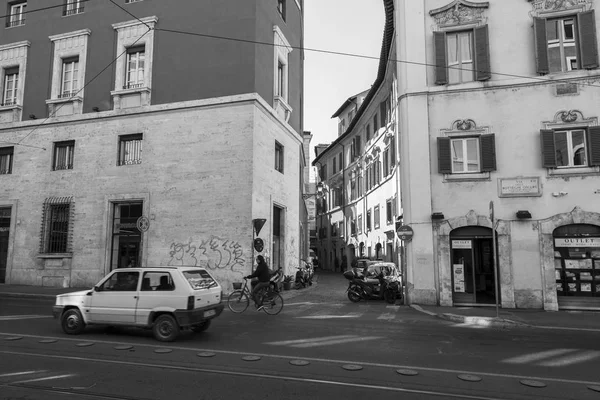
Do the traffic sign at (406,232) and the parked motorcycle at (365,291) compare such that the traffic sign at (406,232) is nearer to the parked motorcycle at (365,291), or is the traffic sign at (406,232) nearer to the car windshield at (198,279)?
the parked motorcycle at (365,291)

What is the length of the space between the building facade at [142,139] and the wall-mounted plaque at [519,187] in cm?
925

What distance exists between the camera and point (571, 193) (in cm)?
1484

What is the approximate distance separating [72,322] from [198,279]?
2837 millimetres

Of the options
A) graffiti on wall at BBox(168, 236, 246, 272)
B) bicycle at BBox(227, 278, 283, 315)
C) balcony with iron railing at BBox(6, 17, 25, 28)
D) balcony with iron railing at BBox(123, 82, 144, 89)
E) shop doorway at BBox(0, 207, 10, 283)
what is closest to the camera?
bicycle at BBox(227, 278, 283, 315)

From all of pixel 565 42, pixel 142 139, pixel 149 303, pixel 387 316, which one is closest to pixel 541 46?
pixel 565 42

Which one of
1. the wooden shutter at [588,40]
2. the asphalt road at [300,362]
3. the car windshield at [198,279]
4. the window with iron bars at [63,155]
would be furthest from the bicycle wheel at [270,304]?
the window with iron bars at [63,155]

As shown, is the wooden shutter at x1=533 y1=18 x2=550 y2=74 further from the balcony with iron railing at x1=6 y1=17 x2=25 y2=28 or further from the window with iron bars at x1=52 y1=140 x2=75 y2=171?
the balcony with iron railing at x1=6 y1=17 x2=25 y2=28

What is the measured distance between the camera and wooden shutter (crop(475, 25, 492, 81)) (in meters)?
15.8

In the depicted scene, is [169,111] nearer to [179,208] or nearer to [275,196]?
[179,208]

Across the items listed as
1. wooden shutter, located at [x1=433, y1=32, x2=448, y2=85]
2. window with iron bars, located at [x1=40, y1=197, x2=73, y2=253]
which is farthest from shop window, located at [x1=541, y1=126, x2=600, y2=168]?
window with iron bars, located at [x1=40, y1=197, x2=73, y2=253]

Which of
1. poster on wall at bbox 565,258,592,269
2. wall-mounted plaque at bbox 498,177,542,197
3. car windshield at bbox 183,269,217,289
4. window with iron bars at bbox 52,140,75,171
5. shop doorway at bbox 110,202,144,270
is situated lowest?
car windshield at bbox 183,269,217,289

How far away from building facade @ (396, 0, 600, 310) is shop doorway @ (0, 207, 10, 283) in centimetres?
1879

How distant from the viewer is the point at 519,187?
15.2 m

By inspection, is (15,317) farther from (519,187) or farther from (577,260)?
(577,260)
